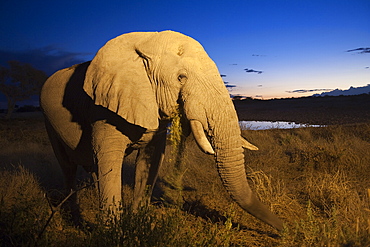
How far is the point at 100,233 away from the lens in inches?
101

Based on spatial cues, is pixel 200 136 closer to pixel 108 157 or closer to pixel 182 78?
pixel 182 78

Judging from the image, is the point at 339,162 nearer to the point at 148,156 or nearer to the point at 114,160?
the point at 148,156

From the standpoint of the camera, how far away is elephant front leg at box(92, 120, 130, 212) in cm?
330

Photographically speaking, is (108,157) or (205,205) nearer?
(108,157)

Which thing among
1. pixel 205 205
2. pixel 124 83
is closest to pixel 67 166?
pixel 205 205

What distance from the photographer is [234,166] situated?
3072mm

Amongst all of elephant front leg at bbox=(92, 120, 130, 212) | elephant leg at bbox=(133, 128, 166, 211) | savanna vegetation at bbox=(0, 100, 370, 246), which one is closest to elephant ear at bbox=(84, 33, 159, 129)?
elephant front leg at bbox=(92, 120, 130, 212)

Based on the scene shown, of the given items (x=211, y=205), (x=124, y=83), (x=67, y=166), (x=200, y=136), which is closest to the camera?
(x=200, y=136)

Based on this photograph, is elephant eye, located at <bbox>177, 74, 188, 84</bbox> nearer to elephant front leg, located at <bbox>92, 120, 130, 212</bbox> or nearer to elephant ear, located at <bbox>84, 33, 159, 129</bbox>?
elephant ear, located at <bbox>84, 33, 159, 129</bbox>

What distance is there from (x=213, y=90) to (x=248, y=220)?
6.24ft

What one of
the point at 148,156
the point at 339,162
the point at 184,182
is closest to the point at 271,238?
the point at 148,156

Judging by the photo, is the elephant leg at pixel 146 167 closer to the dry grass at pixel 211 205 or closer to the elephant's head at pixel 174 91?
the dry grass at pixel 211 205

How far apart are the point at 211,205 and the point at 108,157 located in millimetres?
2057

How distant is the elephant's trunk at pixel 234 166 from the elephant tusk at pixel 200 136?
0.44ft
